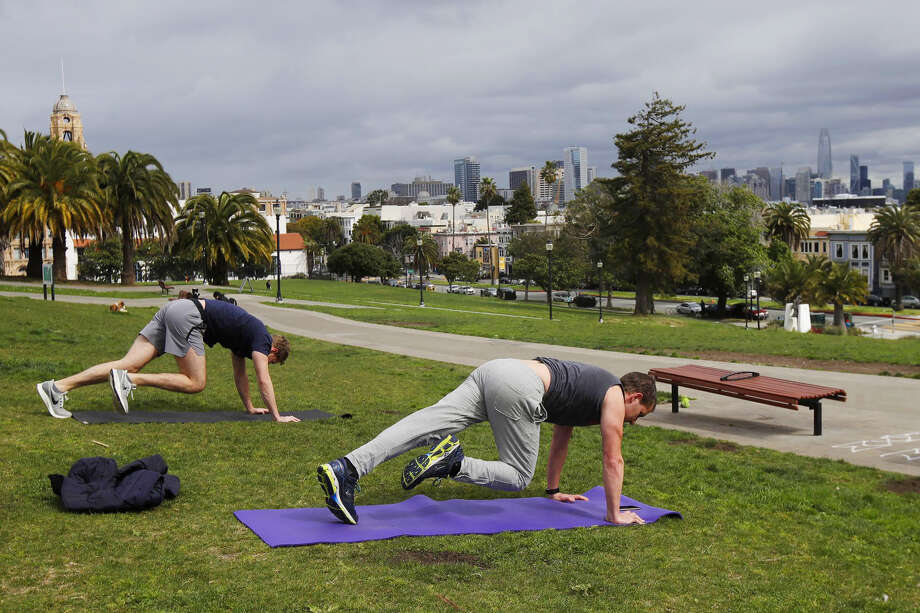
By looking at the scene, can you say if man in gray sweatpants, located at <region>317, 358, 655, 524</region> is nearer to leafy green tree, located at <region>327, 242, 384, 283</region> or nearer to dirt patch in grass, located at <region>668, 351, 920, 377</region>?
dirt patch in grass, located at <region>668, 351, 920, 377</region>

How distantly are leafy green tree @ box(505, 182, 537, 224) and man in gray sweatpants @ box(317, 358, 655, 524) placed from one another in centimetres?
14151

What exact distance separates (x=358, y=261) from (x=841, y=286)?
55329mm

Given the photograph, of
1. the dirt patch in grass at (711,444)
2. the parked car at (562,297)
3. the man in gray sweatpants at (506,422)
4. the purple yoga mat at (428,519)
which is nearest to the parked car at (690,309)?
the parked car at (562,297)

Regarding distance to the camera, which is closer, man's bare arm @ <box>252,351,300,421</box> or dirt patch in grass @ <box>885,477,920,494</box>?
dirt patch in grass @ <box>885,477,920,494</box>

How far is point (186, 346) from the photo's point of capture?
9039mm

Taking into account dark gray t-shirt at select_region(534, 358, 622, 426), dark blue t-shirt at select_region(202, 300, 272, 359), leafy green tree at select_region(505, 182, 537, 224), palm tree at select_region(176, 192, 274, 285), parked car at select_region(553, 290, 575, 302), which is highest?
leafy green tree at select_region(505, 182, 537, 224)

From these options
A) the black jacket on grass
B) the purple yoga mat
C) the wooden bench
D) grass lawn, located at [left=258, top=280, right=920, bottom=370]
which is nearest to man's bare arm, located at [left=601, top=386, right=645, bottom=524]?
the purple yoga mat

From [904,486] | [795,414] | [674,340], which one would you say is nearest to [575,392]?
[904,486]

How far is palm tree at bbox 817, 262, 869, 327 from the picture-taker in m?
55.3

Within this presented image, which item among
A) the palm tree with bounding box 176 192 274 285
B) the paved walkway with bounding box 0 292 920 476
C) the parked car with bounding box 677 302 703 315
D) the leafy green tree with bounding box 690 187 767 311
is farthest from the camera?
the parked car with bounding box 677 302 703 315

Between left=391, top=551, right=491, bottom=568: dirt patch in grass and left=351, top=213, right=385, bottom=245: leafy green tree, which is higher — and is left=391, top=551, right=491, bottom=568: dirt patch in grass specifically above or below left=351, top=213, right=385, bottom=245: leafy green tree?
below

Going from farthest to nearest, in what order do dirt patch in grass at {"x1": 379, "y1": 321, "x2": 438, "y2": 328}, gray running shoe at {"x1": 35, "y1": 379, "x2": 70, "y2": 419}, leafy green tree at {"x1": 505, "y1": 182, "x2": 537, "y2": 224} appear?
leafy green tree at {"x1": 505, "y1": 182, "x2": 537, "y2": 224}, dirt patch in grass at {"x1": 379, "y1": 321, "x2": 438, "y2": 328}, gray running shoe at {"x1": 35, "y1": 379, "x2": 70, "y2": 419}

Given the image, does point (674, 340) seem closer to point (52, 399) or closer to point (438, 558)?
point (52, 399)

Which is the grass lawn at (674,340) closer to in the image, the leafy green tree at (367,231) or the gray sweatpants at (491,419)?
the gray sweatpants at (491,419)
